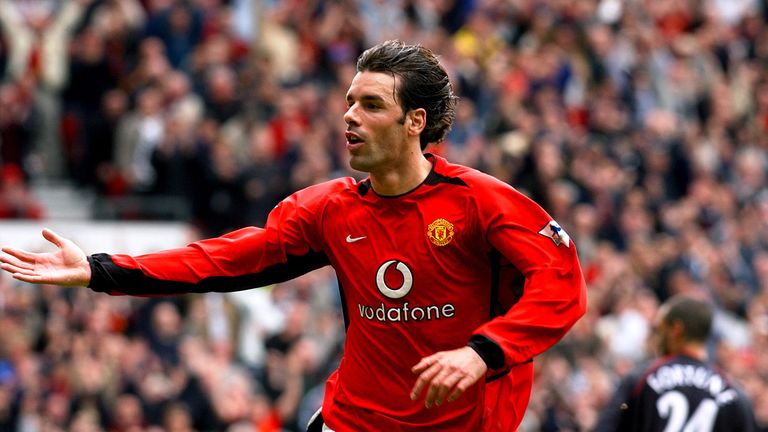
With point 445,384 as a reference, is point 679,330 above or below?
below

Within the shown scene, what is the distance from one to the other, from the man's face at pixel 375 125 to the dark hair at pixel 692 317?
250 cm

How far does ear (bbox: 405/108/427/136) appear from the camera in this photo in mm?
6453

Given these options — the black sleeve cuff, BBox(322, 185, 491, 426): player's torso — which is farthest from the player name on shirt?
the black sleeve cuff

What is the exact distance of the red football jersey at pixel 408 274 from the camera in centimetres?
628

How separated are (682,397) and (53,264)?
3.46 metres

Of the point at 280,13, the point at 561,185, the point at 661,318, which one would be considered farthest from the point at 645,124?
the point at 661,318

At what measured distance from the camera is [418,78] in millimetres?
6465

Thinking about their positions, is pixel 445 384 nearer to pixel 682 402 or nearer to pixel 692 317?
pixel 682 402

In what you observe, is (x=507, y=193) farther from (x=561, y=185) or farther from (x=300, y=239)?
(x=561, y=185)

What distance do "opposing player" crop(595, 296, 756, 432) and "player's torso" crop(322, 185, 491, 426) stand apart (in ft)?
6.71

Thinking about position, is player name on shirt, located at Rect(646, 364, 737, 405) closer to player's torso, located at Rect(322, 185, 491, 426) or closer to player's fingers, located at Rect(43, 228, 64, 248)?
player's torso, located at Rect(322, 185, 491, 426)

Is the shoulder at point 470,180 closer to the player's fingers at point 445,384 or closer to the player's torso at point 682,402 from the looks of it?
the player's fingers at point 445,384

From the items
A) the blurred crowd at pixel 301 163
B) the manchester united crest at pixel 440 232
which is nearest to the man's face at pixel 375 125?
the manchester united crest at pixel 440 232

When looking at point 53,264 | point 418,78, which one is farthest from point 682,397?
point 53,264
